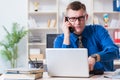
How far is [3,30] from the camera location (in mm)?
5797

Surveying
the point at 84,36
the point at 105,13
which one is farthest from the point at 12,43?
the point at 84,36

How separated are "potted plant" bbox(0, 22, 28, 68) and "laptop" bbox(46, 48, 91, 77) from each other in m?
3.60

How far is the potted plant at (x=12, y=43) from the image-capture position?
5469 millimetres

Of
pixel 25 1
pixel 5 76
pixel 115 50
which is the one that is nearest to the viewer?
pixel 5 76

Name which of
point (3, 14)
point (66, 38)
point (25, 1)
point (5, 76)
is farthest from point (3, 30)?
point (5, 76)

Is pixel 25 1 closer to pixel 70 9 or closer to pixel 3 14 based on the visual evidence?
pixel 3 14

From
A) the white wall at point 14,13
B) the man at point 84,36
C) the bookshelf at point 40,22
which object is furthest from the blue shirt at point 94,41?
the white wall at point 14,13

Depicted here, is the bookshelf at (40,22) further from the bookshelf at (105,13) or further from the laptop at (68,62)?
the laptop at (68,62)

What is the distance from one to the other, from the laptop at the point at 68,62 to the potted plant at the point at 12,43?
3.60m

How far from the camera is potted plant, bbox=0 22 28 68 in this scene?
17.9ft

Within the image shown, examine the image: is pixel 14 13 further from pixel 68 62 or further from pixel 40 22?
pixel 68 62

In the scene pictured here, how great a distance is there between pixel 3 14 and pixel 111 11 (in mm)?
2268

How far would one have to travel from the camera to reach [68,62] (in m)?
1.86

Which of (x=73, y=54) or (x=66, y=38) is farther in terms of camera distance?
(x=66, y=38)
